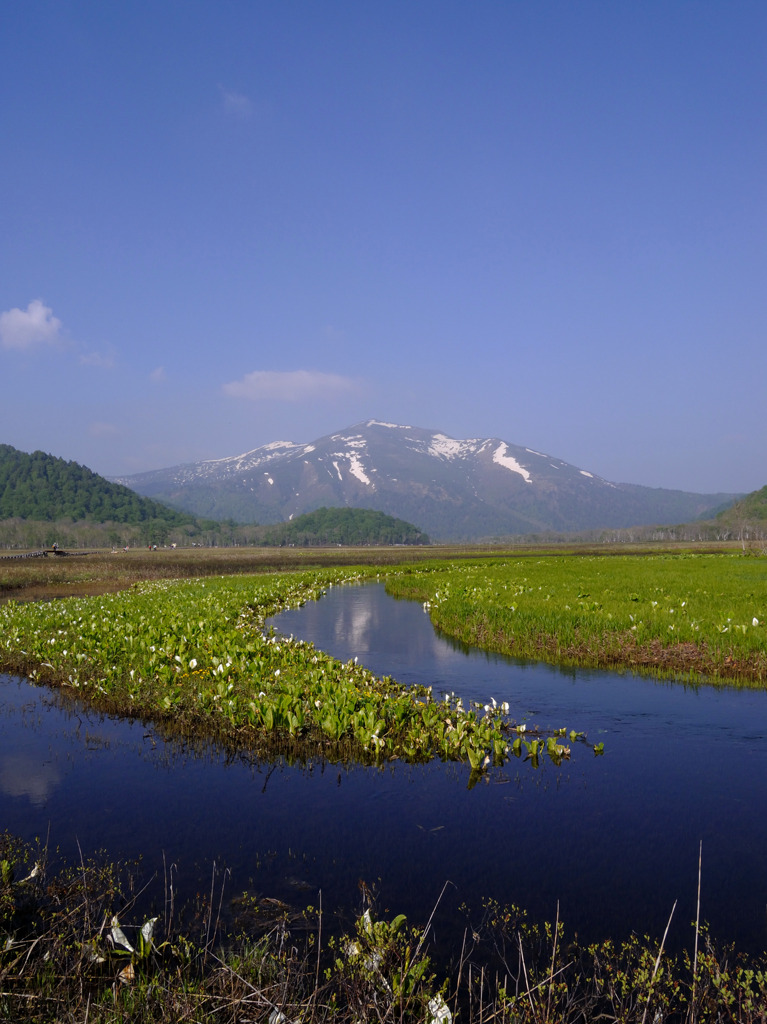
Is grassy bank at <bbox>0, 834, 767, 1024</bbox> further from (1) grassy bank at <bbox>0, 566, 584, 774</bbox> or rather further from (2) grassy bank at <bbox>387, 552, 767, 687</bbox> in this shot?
(2) grassy bank at <bbox>387, 552, 767, 687</bbox>

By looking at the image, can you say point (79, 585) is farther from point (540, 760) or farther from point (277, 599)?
point (540, 760)

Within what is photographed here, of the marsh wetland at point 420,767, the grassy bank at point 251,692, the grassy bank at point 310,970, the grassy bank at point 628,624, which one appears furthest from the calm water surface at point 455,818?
the grassy bank at point 628,624

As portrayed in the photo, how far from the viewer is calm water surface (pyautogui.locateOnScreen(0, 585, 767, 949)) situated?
24.3 ft

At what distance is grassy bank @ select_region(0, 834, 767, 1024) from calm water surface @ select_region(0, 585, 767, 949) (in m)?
0.52

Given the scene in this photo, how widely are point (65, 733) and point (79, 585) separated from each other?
142 feet

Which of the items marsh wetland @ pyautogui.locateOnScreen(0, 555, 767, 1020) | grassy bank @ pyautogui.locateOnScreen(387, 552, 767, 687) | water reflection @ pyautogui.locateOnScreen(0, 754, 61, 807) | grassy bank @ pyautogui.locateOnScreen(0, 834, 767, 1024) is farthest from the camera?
Result: grassy bank @ pyautogui.locateOnScreen(387, 552, 767, 687)

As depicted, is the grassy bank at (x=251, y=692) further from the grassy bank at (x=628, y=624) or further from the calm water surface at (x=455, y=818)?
the grassy bank at (x=628, y=624)

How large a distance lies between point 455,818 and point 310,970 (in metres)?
3.83

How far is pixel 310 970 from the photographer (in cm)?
600

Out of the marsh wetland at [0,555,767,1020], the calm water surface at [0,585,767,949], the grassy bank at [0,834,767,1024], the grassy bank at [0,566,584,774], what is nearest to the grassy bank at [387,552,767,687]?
the marsh wetland at [0,555,767,1020]

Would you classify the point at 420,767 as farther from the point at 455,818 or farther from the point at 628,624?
the point at 628,624

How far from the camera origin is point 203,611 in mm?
27234

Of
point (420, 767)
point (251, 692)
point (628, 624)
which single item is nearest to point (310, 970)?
point (420, 767)

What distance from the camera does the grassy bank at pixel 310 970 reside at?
4.98m
